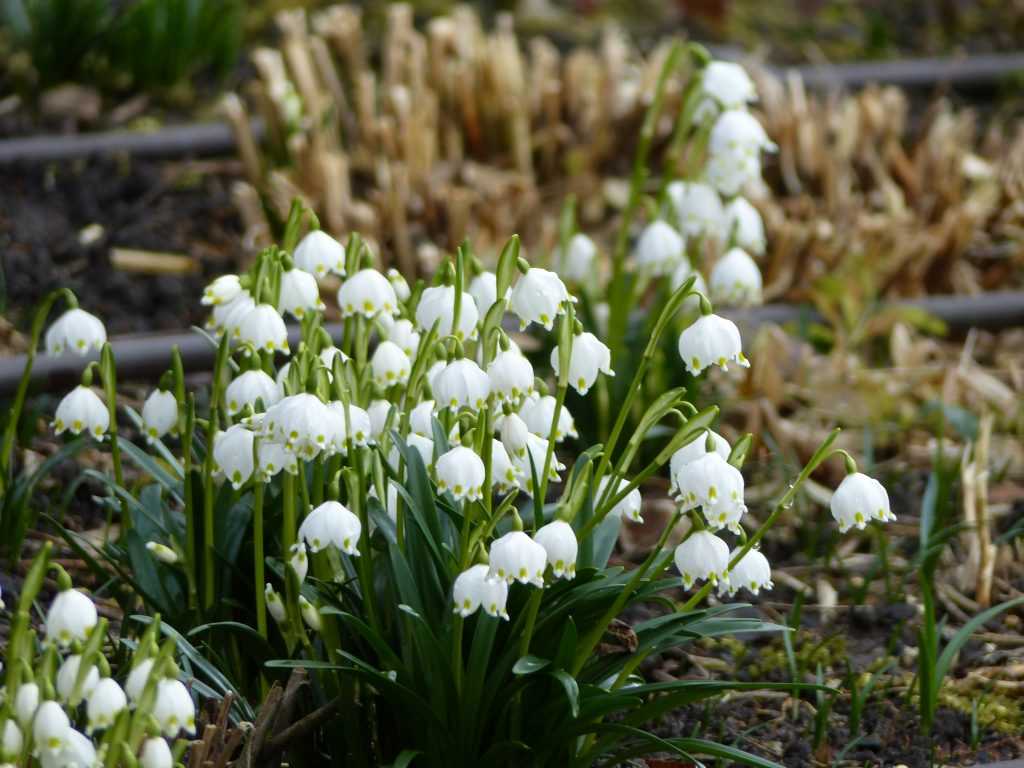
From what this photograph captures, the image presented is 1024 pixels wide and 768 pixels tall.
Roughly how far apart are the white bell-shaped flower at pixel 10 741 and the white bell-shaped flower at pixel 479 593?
1.73 ft

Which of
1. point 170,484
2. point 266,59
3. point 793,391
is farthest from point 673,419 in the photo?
point 266,59

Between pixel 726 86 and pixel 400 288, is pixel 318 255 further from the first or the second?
pixel 726 86

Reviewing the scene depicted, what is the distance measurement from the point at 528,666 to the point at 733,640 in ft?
3.06

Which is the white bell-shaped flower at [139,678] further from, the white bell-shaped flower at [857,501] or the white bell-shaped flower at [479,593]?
the white bell-shaped flower at [857,501]

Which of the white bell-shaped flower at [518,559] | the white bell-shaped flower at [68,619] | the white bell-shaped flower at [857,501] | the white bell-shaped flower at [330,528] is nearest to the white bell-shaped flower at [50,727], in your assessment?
the white bell-shaped flower at [68,619]

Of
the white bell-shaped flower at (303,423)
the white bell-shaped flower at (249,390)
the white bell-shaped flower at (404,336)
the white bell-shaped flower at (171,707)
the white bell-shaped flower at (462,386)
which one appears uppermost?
the white bell-shaped flower at (462,386)

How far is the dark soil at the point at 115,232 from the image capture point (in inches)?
148

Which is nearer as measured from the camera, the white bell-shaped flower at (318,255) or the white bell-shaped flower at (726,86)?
the white bell-shaped flower at (318,255)

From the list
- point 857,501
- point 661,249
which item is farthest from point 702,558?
point 661,249

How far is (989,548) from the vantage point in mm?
2934

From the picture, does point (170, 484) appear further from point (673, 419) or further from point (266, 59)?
point (266, 59)

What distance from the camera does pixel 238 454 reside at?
2.03m

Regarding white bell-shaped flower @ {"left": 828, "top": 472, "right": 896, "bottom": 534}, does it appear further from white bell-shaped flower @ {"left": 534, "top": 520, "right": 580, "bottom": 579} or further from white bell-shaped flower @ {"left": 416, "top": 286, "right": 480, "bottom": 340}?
white bell-shaped flower @ {"left": 416, "top": 286, "right": 480, "bottom": 340}

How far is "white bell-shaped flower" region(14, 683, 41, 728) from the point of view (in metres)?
1.65
